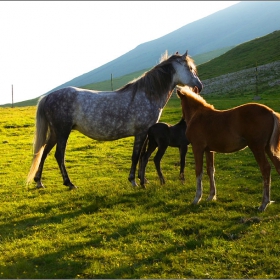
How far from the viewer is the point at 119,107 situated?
11516mm

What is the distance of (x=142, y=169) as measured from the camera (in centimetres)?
1159

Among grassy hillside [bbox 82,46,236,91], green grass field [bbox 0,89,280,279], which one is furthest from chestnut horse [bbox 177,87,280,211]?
grassy hillside [bbox 82,46,236,91]

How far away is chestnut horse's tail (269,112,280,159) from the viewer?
8.01 meters

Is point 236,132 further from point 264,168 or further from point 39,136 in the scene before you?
point 39,136

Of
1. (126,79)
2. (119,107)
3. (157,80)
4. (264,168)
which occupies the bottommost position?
(126,79)

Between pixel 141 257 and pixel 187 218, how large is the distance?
2110 mm

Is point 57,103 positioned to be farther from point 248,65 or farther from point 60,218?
point 248,65

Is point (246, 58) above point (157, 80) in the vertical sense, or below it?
above

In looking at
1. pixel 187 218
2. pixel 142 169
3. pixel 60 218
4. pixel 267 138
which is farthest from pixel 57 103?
pixel 267 138

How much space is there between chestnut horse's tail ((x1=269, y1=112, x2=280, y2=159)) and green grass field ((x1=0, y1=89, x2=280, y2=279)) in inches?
55.1

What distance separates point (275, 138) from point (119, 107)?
510cm

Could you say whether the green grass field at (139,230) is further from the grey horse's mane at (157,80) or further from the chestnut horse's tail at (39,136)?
the grey horse's mane at (157,80)

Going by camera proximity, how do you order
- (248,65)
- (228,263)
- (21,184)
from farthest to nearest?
1. (248,65)
2. (21,184)
3. (228,263)

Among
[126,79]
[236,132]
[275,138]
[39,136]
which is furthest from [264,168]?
[126,79]
